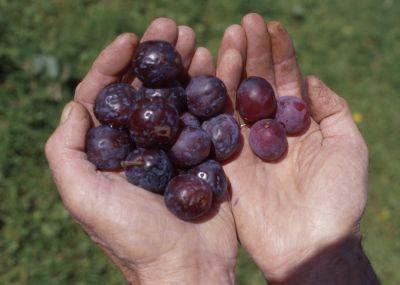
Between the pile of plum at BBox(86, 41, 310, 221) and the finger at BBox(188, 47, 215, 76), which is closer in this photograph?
the pile of plum at BBox(86, 41, 310, 221)

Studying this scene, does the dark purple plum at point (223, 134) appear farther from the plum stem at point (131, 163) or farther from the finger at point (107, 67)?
the finger at point (107, 67)

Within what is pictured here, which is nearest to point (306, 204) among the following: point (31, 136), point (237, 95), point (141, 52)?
point (237, 95)

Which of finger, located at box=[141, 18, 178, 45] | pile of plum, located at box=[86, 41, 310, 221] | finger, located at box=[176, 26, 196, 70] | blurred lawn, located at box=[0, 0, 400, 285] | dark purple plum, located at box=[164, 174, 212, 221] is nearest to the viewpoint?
dark purple plum, located at box=[164, 174, 212, 221]

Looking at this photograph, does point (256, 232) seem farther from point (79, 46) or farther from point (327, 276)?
point (79, 46)

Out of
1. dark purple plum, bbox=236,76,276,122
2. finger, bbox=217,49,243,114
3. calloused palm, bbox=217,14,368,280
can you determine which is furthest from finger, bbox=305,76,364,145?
finger, bbox=217,49,243,114

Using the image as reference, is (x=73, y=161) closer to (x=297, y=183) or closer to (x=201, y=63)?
(x=201, y=63)

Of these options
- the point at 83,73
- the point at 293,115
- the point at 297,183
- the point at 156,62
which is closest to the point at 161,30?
the point at 156,62

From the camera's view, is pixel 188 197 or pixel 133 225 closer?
pixel 133 225

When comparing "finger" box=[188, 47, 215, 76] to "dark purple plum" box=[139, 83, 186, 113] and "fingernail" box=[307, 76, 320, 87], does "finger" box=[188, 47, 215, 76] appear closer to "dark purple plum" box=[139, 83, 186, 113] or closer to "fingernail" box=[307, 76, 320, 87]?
"dark purple plum" box=[139, 83, 186, 113]
